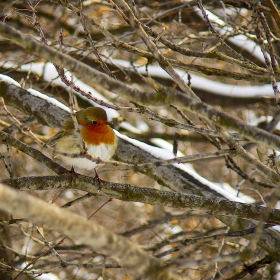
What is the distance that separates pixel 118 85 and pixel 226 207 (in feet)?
5.31

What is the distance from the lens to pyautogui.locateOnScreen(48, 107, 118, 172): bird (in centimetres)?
440

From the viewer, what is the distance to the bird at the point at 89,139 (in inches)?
173

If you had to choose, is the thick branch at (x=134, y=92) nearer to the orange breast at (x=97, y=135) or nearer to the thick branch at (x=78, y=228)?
the thick branch at (x=78, y=228)

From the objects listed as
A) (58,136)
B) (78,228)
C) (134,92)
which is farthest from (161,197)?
(78,228)

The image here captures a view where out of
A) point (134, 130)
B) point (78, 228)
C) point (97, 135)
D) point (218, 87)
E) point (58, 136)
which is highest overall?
point (78, 228)

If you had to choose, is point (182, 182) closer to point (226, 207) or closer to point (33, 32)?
point (226, 207)

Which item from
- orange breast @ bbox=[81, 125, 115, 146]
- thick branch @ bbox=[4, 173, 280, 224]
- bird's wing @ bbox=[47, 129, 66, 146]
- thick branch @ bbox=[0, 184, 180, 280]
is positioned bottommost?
bird's wing @ bbox=[47, 129, 66, 146]

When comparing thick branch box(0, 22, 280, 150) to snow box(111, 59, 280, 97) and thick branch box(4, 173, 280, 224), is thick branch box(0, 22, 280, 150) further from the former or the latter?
snow box(111, 59, 280, 97)

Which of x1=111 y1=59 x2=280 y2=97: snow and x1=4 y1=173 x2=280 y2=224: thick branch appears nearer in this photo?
x1=4 y1=173 x2=280 y2=224: thick branch

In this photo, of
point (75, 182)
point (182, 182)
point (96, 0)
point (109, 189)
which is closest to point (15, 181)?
point (75, 182)

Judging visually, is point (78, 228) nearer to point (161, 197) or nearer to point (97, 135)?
point (161, 197)

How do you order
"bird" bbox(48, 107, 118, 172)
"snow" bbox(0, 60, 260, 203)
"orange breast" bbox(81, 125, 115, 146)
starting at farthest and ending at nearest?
"snow" bbox(0, 60, 260, 203), "orange breast" bbox(81, 125, 115, 146), "bird" bbox(48, 107, 118, 172)

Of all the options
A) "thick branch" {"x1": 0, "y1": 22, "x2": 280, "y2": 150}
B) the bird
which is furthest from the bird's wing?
"thick branch" {"x1": 0, "y1": 22, "x2": 280, "y2": 150}

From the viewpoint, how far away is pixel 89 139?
4516 mm
